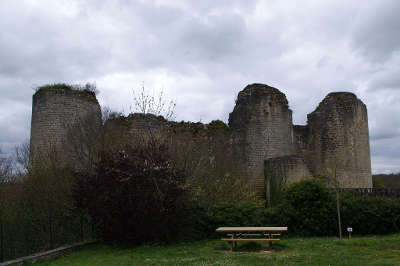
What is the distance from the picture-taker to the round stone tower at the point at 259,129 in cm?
2377

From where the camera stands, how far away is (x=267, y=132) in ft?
78.3

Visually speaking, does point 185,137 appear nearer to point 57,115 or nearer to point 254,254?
point 57,115

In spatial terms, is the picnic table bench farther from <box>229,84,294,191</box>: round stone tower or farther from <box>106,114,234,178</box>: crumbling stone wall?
<box>229,84,294,191</box>: round stone tower

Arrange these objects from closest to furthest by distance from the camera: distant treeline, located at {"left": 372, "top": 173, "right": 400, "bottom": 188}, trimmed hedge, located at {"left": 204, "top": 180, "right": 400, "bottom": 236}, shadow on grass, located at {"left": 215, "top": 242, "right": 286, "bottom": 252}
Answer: shadow on grass, located at {"left": 215, "top": 242, "right": 286, "bottom": 252}
trimmed hedge, located at {"left": 204, "top": 180, "right": 400, "bottom": 236}
distant treeline, located at {"left": 372, "top": 173, "right": 400, "bottom": 188}

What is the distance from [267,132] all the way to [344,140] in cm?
476

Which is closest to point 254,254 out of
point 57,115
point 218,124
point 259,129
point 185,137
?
point 185,137

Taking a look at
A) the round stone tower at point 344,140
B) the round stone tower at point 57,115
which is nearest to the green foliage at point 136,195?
the round stone tower at point 57,115

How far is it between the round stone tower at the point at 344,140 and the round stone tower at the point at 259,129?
7.36 ft

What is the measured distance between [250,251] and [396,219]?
17.1 feet

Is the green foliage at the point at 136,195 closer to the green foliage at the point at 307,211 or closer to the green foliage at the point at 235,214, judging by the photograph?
the green foliage at the point at 235,214

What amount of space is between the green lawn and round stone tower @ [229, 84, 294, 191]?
11308 mm

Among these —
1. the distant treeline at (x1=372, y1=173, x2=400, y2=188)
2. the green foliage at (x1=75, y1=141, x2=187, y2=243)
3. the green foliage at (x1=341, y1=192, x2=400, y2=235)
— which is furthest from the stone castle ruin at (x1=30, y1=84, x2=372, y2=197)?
the green foliage at (x1=75, y1=141, x2=187, y2=243)

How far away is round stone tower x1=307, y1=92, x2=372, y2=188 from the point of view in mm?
24422

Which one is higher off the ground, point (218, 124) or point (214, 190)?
point (218, 124)
